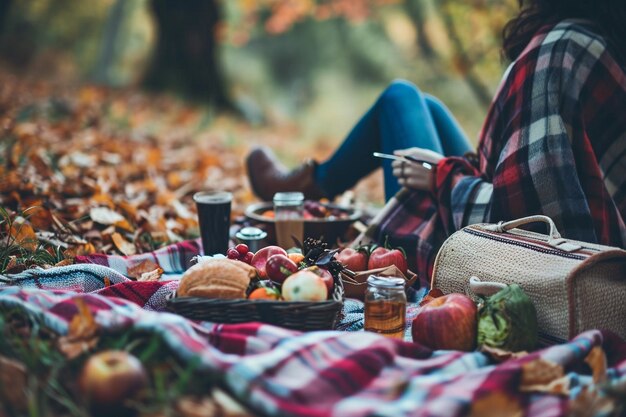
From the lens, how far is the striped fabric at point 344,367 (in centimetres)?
131

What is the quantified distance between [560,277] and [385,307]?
494 millimetres

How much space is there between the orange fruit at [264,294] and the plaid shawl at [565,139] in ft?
→ 2.93

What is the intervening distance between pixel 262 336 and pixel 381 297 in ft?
1.42

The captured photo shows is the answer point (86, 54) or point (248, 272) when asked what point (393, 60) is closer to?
point (86, 54)

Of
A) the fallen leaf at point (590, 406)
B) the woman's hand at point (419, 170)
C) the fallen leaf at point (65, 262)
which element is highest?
the woman's hand at point (419, 170)

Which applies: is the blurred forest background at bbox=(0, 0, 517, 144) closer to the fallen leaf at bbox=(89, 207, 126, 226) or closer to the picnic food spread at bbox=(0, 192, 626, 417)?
the fallen leaf at bbox=(89, 207, 126, 226)

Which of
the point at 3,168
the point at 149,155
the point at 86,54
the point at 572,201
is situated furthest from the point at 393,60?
the point at 572,201

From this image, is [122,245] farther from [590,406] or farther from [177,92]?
[177,92]

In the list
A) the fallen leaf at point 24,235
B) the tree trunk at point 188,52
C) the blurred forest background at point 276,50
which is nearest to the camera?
the fallen leaf at point 24,235

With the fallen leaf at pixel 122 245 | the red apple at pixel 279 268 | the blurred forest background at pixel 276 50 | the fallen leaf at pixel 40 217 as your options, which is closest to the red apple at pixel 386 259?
the red apple at pixel 279 268

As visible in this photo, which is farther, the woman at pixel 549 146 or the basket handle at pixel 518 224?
the woman at pixel 549 146

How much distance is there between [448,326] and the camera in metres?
1.73

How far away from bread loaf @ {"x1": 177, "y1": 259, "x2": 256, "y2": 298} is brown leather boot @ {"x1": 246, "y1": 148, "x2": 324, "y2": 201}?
60.9 inches

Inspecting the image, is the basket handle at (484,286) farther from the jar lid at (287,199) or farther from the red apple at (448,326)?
the jar lid at (287,199)
